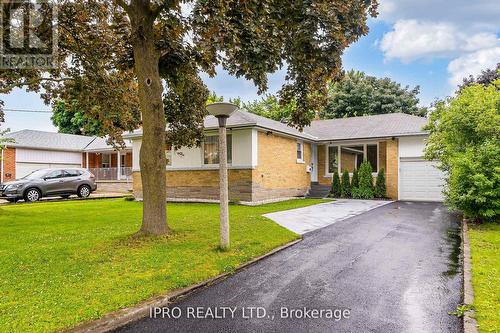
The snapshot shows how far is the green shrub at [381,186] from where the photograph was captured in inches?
707

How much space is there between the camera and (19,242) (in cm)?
748

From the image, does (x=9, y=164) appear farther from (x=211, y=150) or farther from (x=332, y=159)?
(x=332, y=159)

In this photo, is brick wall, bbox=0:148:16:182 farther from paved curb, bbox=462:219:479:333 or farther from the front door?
paved curb, bbox=462:219:479:333

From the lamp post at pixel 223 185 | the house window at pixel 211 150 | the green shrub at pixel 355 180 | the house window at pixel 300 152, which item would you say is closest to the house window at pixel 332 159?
the green shrub at pixel 355 180

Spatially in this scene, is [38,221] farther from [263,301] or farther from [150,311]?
[263,301]

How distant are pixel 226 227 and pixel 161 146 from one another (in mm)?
2397

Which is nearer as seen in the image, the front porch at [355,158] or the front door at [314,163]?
the front porch at [355,158]

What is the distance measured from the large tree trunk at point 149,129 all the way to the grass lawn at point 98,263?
0.63 meters

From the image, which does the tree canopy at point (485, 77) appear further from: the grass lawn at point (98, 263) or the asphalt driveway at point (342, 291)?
the grass lawn at point (98, 263)

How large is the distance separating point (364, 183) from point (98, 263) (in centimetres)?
1537

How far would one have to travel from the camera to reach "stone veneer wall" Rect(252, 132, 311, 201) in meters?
15.5

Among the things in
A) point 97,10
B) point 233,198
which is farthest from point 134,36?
point 233,198

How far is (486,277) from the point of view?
5.04m

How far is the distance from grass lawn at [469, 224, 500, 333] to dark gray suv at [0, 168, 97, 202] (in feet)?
64.0
